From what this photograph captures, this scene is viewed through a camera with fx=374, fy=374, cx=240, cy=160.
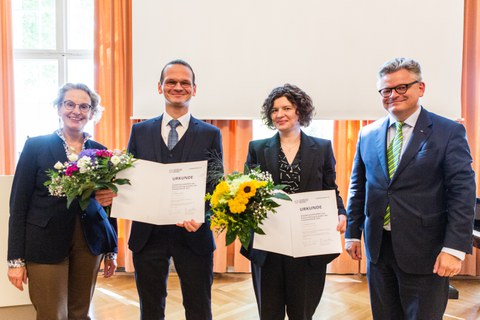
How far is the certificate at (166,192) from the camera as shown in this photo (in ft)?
6.36

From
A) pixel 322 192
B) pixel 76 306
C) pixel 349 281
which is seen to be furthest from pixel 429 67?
pixel 76 306

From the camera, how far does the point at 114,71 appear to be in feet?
14.2

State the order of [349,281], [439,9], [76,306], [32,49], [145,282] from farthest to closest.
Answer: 1. [32,49]
2. [349,281]
3. [439,9]
4. [76,306]
5. [145,282]

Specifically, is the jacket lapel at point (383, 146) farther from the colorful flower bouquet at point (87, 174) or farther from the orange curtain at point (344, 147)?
the orange curtain at point (344, 147)

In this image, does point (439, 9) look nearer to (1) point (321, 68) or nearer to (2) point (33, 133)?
(1) point (321, 68)

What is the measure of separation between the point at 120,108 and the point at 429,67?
3485 millimetres

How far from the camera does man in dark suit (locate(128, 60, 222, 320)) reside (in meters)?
2.04

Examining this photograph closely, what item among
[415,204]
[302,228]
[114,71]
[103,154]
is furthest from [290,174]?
[114,71]

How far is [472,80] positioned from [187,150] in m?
3.70

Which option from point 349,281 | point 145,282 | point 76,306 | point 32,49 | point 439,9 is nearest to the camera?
point 145,282

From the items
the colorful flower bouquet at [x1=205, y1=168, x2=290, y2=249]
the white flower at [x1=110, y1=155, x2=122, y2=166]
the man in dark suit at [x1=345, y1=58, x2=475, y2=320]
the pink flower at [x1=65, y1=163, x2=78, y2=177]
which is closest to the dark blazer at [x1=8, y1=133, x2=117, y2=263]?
the pink flower at [x1=65, y1=163, x2=78, y2=177]

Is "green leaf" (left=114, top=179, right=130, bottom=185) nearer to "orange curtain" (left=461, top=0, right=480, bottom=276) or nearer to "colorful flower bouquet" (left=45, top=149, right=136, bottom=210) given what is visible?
"colorful flower bouquet" (left=45, top=149, right=136, bottom=210)

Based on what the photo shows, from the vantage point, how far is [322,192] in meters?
1.95

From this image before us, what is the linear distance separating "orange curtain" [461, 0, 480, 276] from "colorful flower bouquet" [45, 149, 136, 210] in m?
3.94
